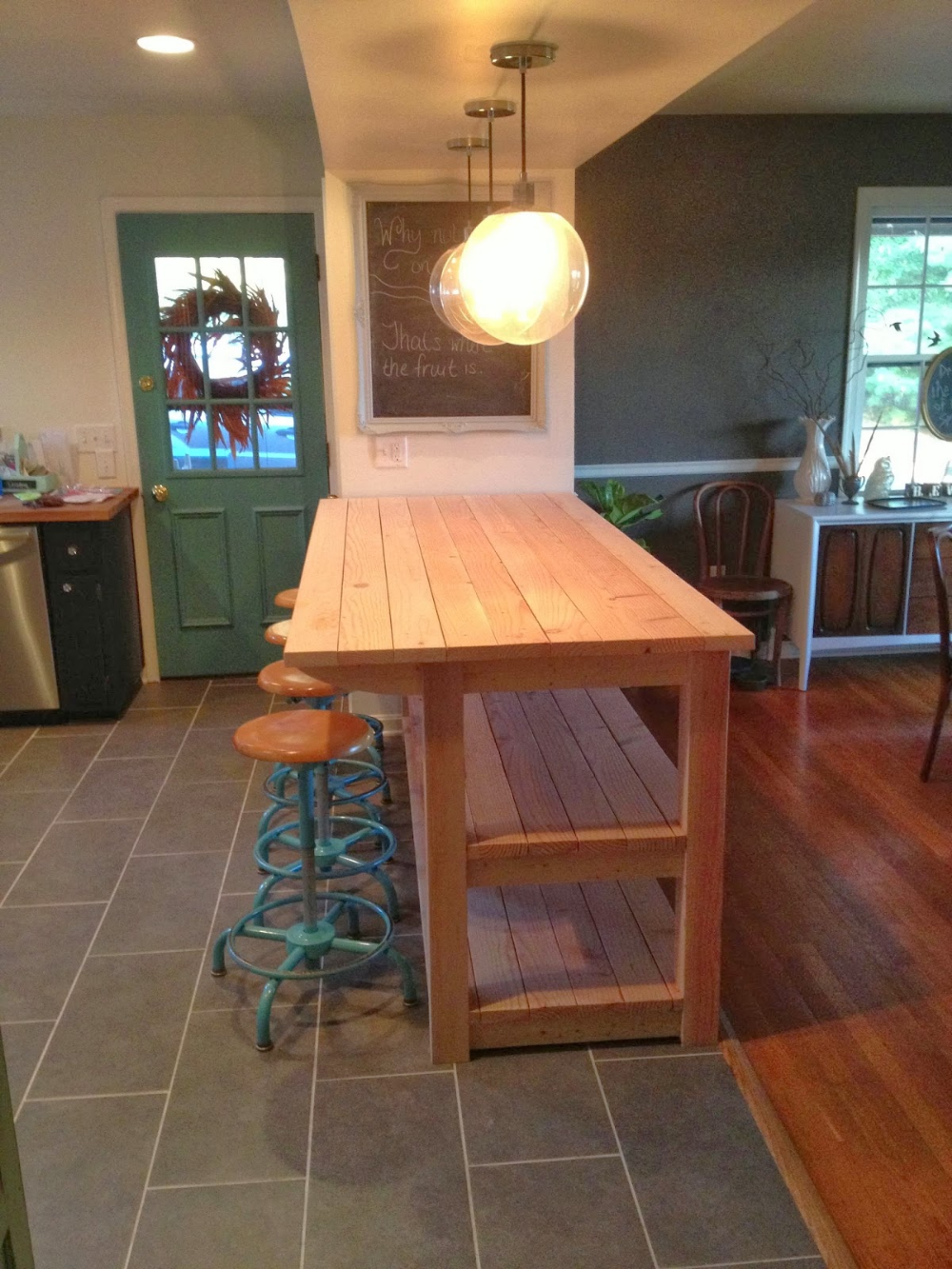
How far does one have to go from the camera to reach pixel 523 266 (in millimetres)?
2311

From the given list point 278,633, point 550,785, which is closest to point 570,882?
point 550,785

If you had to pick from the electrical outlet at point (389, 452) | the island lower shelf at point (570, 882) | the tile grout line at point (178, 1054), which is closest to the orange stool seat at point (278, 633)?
the tile grout line at point (178, 1054)

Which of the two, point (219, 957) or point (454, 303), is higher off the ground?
point (454, 303)

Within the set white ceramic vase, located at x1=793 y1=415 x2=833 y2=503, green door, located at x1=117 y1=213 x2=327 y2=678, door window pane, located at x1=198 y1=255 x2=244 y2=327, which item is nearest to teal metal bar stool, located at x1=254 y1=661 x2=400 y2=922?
green door, located at x1=117 y1=213 x2=327 y2=678

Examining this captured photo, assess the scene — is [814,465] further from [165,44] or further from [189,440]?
[165,44]

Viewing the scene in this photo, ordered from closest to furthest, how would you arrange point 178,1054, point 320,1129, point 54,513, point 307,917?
point 320,1129
point 178,1054
point 307,917
point 54,513

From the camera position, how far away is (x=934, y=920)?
2.87m

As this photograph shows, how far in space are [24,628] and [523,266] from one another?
281 cm

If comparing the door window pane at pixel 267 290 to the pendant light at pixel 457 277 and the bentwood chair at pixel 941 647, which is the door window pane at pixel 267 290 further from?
the bentwood chair at pixel 941 647

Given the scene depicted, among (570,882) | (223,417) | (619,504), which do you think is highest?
(223,417)

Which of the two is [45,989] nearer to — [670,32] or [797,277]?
[670,32]

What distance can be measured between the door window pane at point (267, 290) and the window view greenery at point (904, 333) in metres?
2.54

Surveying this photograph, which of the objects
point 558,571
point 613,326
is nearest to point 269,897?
point 558,571

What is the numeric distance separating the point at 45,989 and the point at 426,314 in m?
2.49
